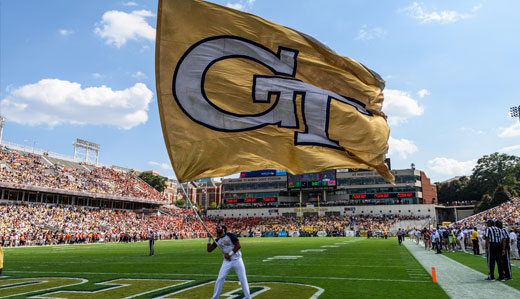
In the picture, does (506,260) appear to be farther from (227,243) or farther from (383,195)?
(383,195)

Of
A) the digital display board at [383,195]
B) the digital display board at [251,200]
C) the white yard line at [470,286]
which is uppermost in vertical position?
the digital display board at [383,195]

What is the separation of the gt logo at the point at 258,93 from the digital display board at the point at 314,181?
59.1m

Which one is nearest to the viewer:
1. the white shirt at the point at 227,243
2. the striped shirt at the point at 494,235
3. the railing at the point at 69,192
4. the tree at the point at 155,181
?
the white shirt at the point at 227,243

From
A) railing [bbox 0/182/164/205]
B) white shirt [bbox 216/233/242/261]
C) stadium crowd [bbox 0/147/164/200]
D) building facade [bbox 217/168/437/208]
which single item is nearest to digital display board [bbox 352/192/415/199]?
building facade [bbox 217/168/437/208]

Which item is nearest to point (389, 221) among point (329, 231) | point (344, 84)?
point (329, 231)

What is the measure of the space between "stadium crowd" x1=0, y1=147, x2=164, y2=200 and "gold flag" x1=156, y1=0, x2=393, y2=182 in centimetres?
4488

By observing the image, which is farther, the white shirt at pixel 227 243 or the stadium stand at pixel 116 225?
the stadium stand at pixel 116 225

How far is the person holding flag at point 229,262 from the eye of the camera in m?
6.97

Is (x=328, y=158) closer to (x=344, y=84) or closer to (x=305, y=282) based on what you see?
(x=344, y=84)

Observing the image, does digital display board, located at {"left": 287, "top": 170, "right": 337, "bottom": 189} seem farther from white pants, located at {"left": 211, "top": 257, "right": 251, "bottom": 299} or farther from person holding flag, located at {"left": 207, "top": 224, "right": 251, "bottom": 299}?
white pants, located at {"left": 211, "top": 257, "right": 251, "bottom": 299}

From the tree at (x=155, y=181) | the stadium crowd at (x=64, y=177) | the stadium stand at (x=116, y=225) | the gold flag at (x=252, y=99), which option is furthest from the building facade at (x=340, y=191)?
the gold flag at (x=252, y=99)

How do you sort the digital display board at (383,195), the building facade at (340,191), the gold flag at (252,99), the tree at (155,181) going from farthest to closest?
the tree at (155,181) < the digital display board at (383,195) < the building facade at (340,191) < the gold flag at (252,99)

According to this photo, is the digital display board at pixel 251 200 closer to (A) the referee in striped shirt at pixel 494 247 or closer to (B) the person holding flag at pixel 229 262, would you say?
(A) the referee in striped shirt at pixel 494 247

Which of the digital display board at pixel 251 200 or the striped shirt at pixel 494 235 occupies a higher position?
the digital display board at pixel 251 200
